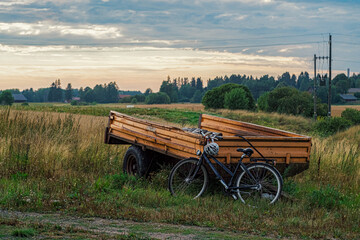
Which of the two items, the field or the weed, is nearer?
the weed

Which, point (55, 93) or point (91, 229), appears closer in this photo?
point (91, 229)

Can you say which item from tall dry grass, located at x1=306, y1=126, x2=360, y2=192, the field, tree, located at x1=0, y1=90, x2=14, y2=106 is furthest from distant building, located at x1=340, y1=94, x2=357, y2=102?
the field

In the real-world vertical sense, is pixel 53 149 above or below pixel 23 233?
above

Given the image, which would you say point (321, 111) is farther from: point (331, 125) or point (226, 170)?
point (226, 170)

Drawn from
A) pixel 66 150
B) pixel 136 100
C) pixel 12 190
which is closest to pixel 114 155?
pixel 66 150

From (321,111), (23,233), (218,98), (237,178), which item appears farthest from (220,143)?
(218,98)

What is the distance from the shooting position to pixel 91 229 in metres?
6.57

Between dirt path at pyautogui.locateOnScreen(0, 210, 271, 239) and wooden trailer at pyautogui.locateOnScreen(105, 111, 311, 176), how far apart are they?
8.56 ft

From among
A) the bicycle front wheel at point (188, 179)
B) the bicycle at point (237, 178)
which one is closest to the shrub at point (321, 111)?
the bicycle at point (237, 178)

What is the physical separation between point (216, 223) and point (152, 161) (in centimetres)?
424

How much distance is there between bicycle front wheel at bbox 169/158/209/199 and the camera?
9.18 meters

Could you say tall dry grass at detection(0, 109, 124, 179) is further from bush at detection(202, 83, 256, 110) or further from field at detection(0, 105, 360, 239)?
bush at detection(202, 83, 256, 110)

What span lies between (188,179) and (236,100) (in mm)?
78188

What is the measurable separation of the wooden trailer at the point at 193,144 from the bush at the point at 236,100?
74.7 meters
